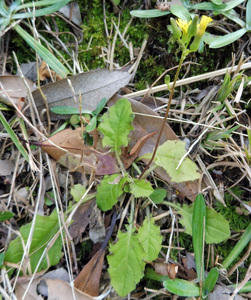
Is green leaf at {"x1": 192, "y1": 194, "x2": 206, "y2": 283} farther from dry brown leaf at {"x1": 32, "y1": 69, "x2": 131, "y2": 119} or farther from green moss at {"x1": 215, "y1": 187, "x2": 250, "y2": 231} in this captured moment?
dry brown leaf at {"x1": 32, "y1": 69, "x2": 131, "y2": 119}

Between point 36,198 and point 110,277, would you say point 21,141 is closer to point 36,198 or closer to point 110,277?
point 36,198

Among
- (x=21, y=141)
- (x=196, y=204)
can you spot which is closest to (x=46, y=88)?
(x=21, y=141)

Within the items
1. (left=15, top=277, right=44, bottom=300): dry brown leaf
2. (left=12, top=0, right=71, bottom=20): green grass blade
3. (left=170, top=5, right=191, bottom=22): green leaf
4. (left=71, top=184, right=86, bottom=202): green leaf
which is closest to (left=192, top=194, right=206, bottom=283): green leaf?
(left=71, top=184, right=86, bottom=202): green leaf

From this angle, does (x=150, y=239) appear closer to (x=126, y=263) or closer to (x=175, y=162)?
(x=126, y=263)

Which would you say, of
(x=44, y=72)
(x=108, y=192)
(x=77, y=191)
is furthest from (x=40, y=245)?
(x=44, y=72)

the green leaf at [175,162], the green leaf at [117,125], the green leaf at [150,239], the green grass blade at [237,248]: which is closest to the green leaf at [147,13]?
the green leaf at [117,125]

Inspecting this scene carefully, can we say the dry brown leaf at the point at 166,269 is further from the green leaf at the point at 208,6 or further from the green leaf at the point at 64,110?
the green leaf at the point at 208,6
